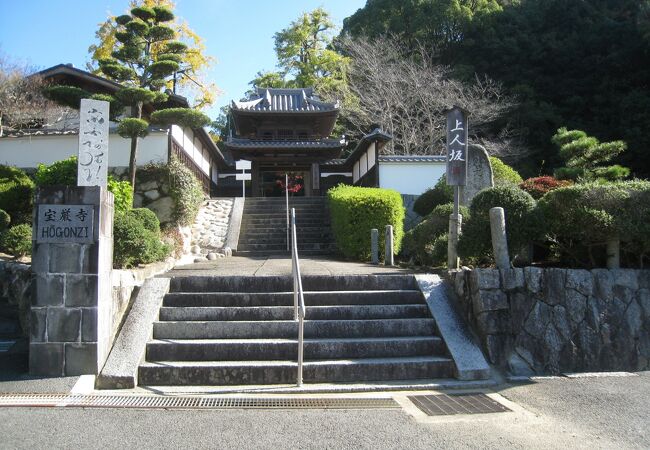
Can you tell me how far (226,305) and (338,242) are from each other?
603 cm

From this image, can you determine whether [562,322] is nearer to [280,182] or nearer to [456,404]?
[456,404]

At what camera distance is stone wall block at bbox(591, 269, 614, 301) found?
608 centimetres

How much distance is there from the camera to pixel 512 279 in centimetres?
598

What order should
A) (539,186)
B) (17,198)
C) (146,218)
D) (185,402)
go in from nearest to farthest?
(185,402)
(146,218)
(17,198)
(539,186)

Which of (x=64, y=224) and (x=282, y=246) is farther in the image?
(x=282, y=246)

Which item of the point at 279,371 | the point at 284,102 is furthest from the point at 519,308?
the point at 284,102

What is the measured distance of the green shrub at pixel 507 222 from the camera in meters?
6.64

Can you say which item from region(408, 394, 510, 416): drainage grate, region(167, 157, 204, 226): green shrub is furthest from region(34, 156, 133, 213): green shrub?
region(408, 394, 510, 416): drainage grate

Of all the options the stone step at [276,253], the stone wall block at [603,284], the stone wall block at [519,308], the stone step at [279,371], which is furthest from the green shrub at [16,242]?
Answer: the stone wall block at [603,284]

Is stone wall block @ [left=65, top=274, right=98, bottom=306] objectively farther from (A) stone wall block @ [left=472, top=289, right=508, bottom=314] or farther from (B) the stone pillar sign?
(A) stone wall block @ [left=472, top=289, right=508, bottom=314]

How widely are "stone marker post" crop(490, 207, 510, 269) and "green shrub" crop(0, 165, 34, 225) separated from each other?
8.39 metres

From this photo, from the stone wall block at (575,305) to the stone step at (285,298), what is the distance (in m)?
1.78

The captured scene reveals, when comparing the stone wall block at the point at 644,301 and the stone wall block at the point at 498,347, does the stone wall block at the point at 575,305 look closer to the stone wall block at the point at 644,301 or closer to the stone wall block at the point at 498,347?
the stone wall block at the point at 644,301

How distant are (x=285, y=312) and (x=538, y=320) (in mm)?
3094
